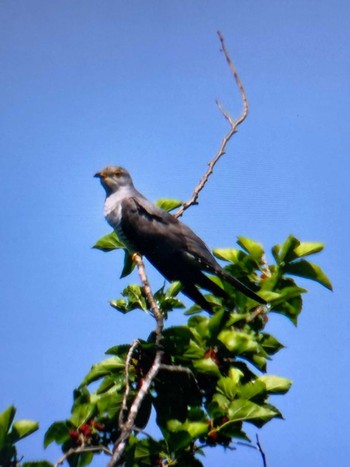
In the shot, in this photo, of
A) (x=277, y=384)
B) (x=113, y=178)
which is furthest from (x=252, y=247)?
(x=113, y=178)

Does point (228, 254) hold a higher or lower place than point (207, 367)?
higher

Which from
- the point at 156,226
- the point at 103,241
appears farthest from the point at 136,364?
the point at 156,226

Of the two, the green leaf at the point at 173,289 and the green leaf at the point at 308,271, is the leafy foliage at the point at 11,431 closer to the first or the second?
the green leaf at the point at 173,289

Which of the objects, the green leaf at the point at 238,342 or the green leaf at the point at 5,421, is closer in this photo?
the green leaf at the point at 5,421

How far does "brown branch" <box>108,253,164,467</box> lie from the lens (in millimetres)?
2304

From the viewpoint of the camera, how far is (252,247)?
3.83 meters

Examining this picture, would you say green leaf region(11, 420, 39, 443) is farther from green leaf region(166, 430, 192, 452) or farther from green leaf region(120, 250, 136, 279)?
green leaf region(120, 250, 136, 279)

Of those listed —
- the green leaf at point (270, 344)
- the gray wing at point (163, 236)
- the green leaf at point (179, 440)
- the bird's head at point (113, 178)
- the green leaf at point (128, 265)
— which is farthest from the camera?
the bird's head at point (113, 178)

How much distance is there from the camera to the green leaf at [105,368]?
3.38 m

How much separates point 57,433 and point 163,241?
240 cm

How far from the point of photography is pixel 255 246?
3.83m

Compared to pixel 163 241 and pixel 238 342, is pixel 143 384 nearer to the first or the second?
pixel 238 342

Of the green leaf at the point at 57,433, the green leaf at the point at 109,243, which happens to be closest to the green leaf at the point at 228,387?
the green leaf at the point at 57,433

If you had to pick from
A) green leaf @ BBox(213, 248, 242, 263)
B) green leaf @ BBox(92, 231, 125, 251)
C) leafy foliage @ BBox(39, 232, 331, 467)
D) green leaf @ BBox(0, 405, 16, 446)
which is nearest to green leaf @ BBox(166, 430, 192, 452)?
leafy foliage @ BBox(39, 232, 331, 467)
